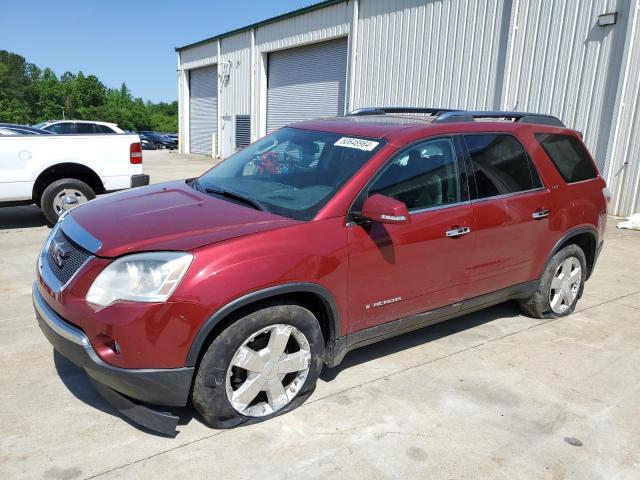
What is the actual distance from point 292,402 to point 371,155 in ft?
5.19

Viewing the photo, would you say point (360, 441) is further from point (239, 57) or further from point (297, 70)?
point (239, 57)

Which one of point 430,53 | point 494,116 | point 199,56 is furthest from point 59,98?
point 494,116

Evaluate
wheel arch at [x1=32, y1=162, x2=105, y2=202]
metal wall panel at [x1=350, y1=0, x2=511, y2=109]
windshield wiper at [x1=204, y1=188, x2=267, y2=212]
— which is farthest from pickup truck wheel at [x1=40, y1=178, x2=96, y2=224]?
metal wall panel at [x1=350, y1=0, x2=511, y2=109]

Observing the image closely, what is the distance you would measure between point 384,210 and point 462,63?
1129 centimetres

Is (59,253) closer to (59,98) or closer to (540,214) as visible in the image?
(540,214)

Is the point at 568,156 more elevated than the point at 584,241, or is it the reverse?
the point at 568,156

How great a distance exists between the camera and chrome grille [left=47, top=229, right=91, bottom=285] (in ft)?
8.95

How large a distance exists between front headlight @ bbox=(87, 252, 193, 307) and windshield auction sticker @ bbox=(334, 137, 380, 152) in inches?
56.4

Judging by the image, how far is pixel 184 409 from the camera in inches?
120

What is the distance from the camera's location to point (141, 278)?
8.22 ft

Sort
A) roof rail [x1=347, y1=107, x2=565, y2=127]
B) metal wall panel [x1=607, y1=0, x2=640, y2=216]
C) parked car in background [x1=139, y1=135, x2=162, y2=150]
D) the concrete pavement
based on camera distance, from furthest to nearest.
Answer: parked car in background [x1=139, y1=135, x2=162, y2=150] < metal wall panel [x1=607, y1=0, x2=640, y2=216] < roof rail [x1=347, y1=107, x2=565, y2=127] < the concrete pavement

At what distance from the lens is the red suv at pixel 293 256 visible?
99.4 inches

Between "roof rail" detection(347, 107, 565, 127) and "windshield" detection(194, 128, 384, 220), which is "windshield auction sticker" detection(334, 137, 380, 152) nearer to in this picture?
"windshield" detection(194, 128, 384, 220)

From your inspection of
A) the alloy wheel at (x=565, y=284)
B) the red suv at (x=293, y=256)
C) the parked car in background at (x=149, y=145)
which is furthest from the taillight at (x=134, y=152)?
the parked car in background at (x=149, y=145)
